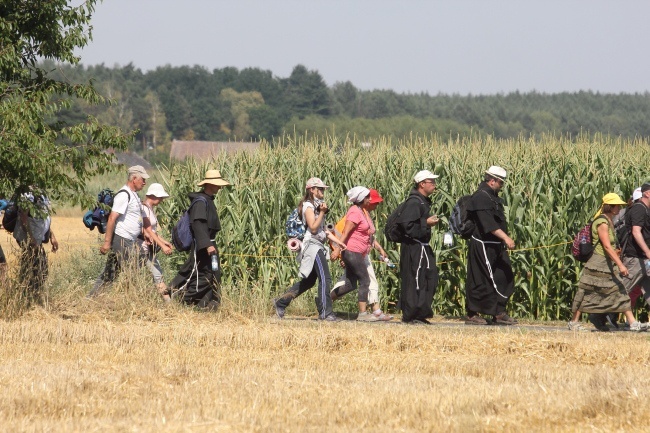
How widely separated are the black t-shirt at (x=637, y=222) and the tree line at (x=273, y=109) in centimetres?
8099

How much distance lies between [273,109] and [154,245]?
4537 inches

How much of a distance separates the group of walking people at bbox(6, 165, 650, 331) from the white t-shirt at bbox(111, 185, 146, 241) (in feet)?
0.04

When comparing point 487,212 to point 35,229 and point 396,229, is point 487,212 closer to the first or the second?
point 396,229

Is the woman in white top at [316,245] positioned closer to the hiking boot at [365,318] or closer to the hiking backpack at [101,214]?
the hiking boot at [365,318]

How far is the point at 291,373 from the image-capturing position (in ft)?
32.0

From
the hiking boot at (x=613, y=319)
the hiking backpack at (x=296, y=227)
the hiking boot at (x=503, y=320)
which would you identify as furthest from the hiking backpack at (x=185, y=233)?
the hiking boot at (x=613, y=319)

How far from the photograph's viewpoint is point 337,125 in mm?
93312

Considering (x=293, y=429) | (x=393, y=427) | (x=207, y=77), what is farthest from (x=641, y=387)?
(x=207, y=77)

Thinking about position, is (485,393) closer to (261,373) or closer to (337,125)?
(261,373)

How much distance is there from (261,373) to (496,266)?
5.78 m

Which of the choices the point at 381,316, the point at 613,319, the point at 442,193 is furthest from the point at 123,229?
the point at 613,319

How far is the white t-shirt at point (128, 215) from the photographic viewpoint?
13.9 metres

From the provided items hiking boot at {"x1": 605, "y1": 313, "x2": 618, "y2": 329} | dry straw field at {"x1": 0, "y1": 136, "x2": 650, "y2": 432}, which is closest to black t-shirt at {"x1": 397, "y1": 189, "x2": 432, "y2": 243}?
dry straw field at {"x1": 0, "y1": 136, "x2": 650, "y2": 432}

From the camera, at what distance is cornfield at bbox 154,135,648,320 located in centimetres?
1628
